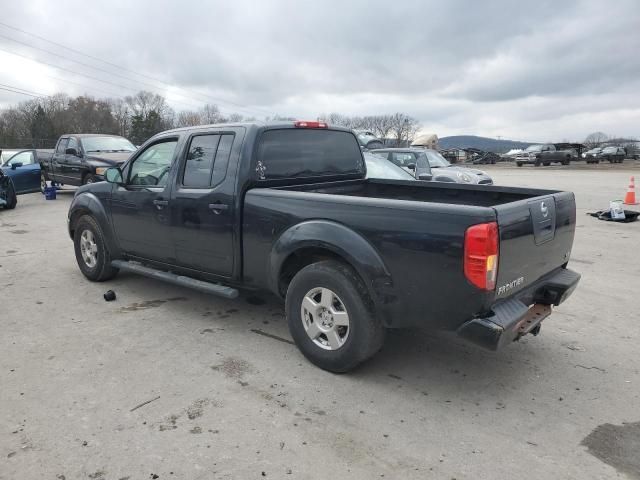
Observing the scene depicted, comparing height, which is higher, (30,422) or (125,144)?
(125,144)

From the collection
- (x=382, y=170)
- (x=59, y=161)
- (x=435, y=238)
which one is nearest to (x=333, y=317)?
(x=435, y=238)

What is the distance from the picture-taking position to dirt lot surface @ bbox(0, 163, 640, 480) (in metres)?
2.67

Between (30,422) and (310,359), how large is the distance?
1.91 m

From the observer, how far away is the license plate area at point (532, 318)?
322 centimetres

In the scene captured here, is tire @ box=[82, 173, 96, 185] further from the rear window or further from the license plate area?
the license plate area

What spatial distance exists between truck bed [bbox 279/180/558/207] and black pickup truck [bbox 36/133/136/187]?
1045 cm

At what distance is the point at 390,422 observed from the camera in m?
3.06

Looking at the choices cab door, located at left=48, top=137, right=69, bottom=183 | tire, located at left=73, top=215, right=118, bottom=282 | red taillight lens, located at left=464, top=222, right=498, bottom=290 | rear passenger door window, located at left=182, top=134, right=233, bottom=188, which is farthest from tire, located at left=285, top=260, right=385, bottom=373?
cab door, located at left=48, top=137, right=69, bottom=183

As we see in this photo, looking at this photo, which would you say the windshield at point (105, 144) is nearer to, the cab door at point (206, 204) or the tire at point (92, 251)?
the tire at point (92, 251)

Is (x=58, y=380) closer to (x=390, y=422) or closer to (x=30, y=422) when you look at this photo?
(x=30, y=422)

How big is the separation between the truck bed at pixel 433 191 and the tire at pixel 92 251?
9.07 ft

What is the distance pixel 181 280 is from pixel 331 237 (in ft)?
6.51

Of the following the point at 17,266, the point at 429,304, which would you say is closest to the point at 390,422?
the point at 429,304

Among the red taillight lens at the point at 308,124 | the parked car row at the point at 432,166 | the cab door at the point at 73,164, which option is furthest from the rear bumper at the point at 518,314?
the cab door at the point at 73,164
